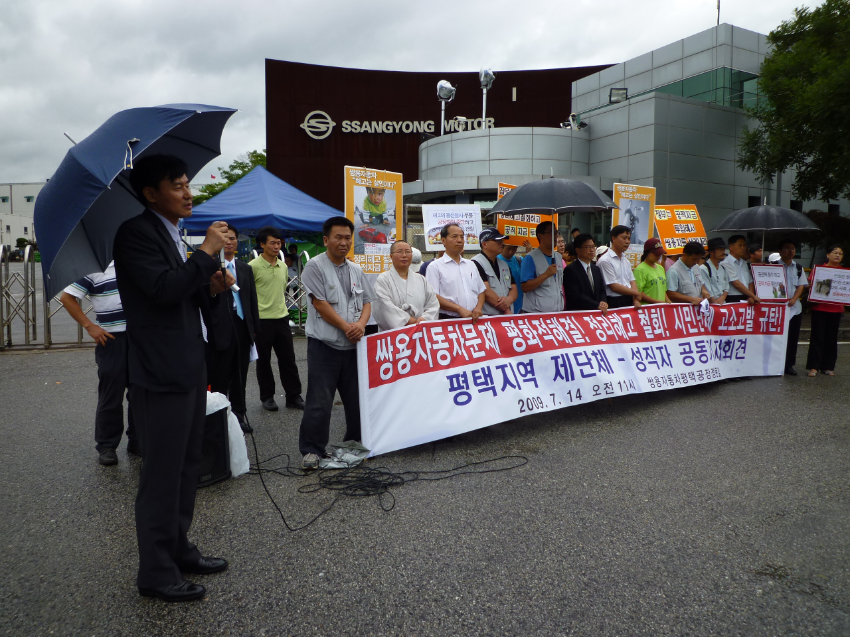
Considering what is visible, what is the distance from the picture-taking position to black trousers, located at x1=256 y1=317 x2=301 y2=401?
666 centimetres

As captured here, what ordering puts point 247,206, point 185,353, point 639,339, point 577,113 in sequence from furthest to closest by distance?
1. point 577,113
2. point 247,206
3. point 639,339
4. point 185,353

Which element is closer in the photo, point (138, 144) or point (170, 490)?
point (138, 144)

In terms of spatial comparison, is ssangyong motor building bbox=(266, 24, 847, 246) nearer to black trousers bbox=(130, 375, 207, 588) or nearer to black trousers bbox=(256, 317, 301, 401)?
black trousers bbox=(256, 317, 301, 401)

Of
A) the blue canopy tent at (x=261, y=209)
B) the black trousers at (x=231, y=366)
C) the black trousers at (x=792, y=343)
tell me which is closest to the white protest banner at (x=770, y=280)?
the black trousers at (x=792, y=343)

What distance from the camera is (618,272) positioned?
25.0ft

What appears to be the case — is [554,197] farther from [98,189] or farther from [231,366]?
[98,189]

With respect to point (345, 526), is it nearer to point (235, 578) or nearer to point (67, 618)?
point (235, 578)

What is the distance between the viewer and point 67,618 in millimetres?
2678

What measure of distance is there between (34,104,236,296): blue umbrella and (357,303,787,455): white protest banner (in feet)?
7.49

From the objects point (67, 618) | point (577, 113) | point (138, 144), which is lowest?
point (67, 618)

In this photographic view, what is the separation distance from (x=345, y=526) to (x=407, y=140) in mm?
27704

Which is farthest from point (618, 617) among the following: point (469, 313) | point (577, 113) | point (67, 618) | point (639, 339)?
point (577, 113)

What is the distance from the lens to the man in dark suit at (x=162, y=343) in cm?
264

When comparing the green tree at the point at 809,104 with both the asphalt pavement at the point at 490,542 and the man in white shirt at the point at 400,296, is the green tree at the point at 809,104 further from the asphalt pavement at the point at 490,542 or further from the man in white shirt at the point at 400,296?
the man in white shirt at the point at 400,296
